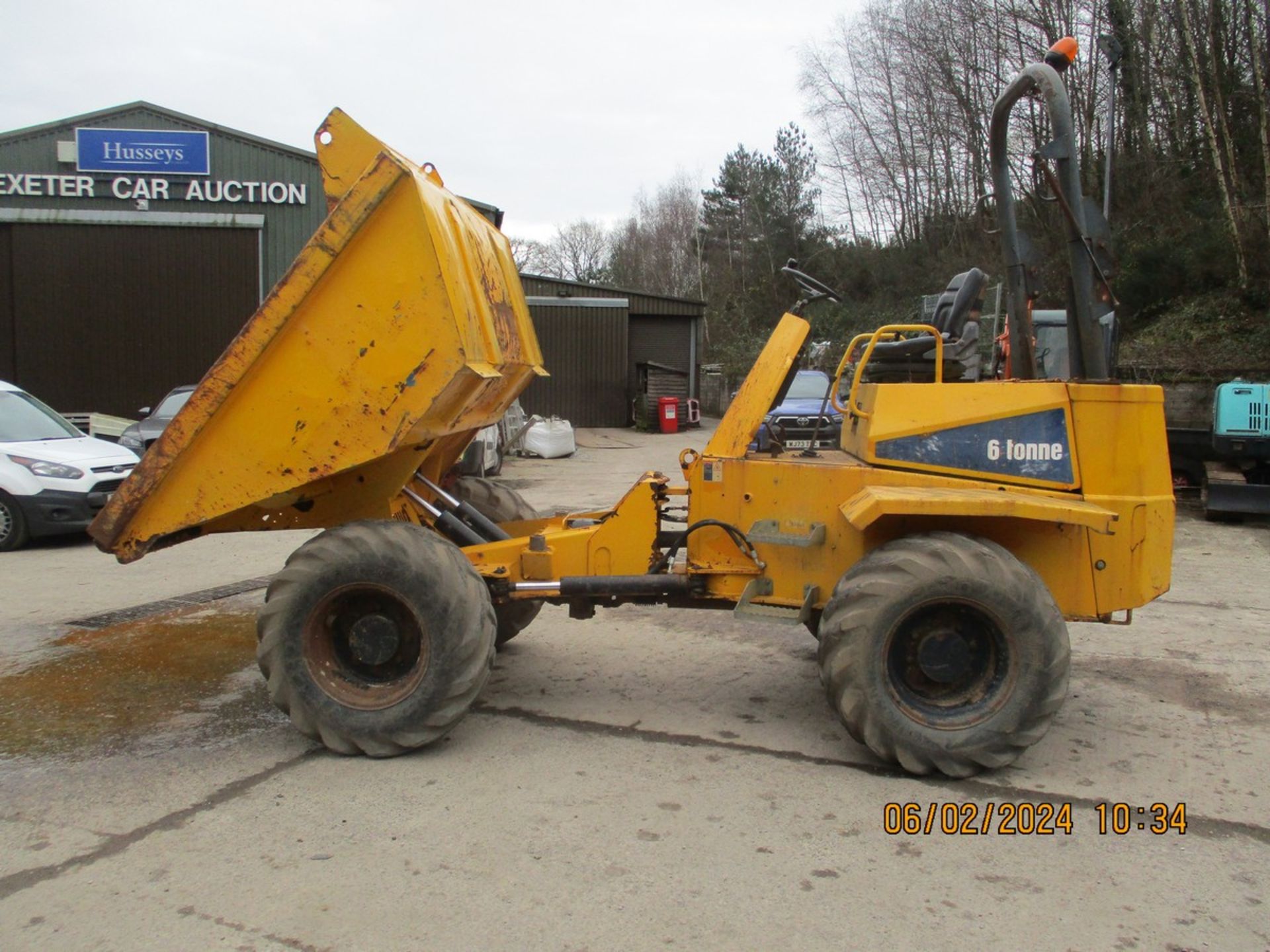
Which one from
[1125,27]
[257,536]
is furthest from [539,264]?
[257,536]

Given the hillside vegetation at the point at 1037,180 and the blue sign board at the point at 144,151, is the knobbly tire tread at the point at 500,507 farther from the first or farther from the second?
the blue sign board at the point at 144,151

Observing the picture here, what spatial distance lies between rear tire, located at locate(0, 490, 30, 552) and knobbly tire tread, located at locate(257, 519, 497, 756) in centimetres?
668

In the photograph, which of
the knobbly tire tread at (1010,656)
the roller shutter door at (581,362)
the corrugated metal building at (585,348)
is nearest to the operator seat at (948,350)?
the knobbly tire tread at (1010,656)

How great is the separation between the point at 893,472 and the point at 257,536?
820 centimetres

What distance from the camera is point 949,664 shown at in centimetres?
434

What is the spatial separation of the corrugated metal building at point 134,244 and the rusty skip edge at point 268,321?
1565 cm

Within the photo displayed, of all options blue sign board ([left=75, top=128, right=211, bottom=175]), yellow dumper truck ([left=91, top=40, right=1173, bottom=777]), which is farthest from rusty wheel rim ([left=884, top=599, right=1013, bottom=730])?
blue sign board ([left=75, top=128, right=211, bottom=175])

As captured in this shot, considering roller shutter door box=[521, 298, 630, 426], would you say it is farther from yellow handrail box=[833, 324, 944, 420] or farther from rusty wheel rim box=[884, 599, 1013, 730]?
rusty wheel rim box=[884, 599, 1013, 730]

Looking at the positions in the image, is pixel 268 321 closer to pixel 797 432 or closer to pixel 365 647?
pixel 365 647

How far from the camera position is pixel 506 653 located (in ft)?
20.8

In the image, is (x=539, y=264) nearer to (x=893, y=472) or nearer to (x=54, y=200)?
(x=54, y=200)

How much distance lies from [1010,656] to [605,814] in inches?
73.1

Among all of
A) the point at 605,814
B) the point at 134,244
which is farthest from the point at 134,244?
the point at 605,814

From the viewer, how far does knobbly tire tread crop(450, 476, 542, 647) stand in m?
6.07
